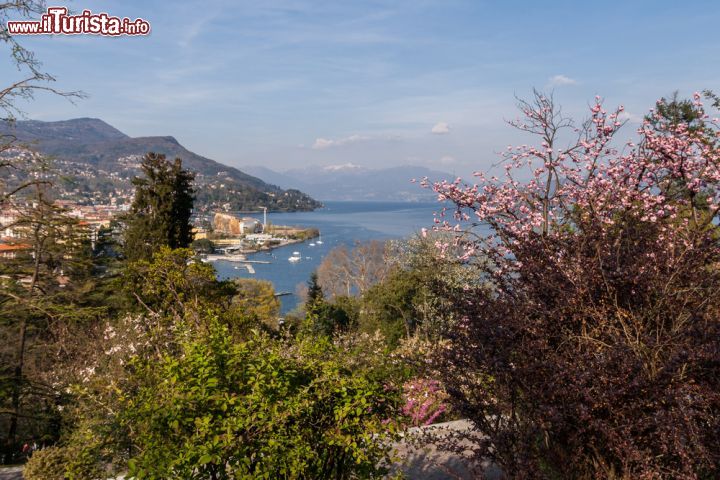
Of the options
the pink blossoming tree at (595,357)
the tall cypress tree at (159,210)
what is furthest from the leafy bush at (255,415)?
the tall cypress tree at (159,210)

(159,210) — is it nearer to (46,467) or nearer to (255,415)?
(46,467)

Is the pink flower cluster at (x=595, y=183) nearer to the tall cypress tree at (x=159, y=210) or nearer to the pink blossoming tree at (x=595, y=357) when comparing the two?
the pink blossoming tree at (x=595, y=357)

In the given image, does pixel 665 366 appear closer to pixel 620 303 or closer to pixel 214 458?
pixel 620 303

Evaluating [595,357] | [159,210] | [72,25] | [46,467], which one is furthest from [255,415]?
[159,210]

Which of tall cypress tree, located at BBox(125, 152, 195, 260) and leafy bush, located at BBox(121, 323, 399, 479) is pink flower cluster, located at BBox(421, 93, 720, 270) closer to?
leafy bush, located at BBox(121, 323, 399, 479)

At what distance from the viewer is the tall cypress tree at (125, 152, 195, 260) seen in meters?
18.9

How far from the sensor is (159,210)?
18.8 meters

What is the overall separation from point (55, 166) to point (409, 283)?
40.5 ft

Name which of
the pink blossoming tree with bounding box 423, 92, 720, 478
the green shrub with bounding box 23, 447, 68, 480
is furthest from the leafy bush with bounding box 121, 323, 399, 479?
the green shrub with bounding box 23, 447, 68, 480

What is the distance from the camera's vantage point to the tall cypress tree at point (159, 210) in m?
18.9

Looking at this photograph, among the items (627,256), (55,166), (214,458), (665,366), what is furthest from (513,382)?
(55,166)

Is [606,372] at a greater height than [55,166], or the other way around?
[55,166]

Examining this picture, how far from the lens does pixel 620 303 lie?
12.6 ft

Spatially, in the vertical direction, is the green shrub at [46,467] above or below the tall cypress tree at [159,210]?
below
